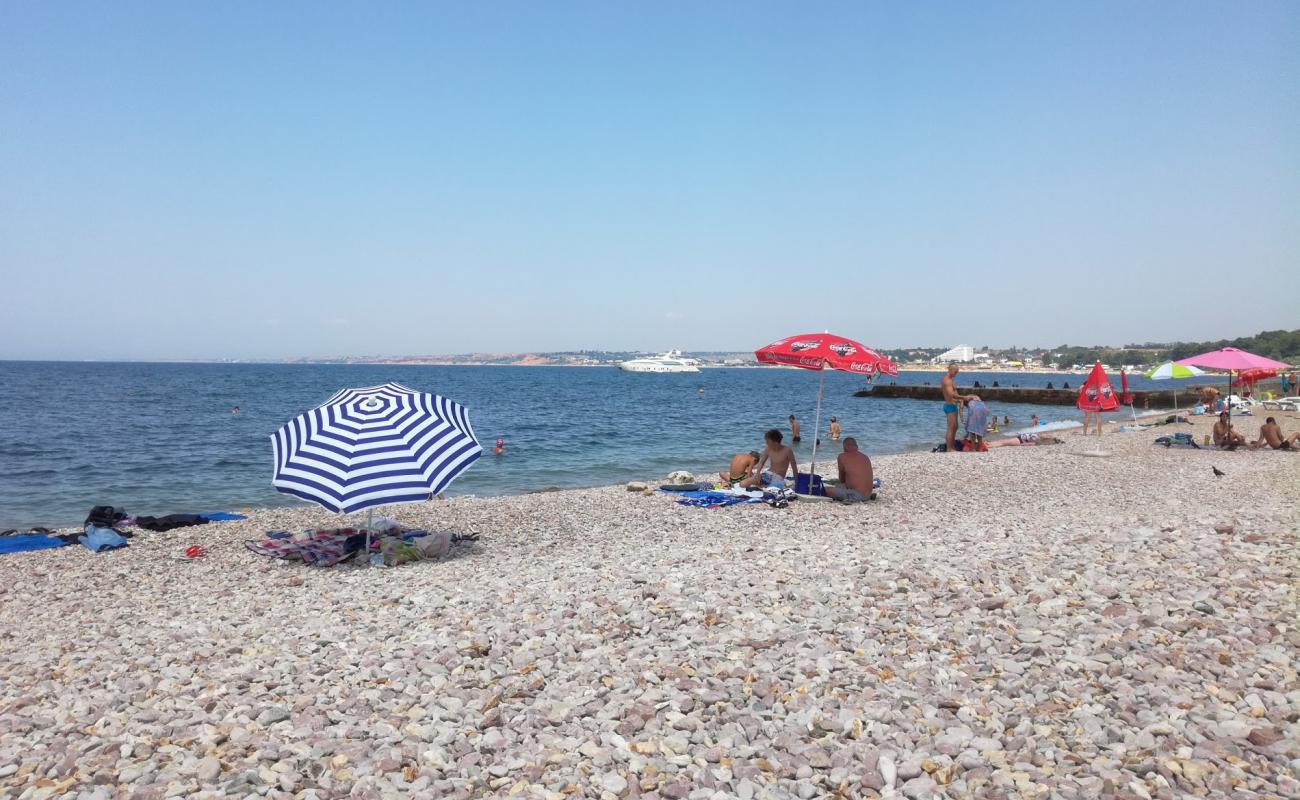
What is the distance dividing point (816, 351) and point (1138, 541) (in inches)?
220

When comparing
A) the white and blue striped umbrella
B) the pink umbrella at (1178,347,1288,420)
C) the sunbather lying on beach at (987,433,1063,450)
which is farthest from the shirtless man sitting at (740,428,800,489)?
the pink umbrella at (1178,347,1288,420)

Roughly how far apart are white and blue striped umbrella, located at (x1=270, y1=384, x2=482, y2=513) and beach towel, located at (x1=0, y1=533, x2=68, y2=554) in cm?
549

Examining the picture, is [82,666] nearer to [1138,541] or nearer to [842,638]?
[842,638]

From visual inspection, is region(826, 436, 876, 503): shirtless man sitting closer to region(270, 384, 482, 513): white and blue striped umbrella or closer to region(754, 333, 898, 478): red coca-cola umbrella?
region(754, 333, 898, 478): red coca-cola umbrella

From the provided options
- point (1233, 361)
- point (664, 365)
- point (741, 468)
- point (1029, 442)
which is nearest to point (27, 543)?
point (741, 468)

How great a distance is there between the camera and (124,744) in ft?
13.5

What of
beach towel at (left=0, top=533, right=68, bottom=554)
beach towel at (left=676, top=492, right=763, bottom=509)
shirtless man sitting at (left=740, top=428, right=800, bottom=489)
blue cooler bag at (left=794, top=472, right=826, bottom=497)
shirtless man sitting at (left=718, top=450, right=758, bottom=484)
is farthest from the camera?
shirtless man sitting at (left=718, top=450, right=758, bottom=484)

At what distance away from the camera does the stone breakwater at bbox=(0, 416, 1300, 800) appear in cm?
376

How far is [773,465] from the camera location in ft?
43.3

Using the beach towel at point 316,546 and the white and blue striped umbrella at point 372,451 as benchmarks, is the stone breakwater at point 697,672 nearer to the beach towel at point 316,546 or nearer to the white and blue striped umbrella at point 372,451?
the beach towel at point 316,546

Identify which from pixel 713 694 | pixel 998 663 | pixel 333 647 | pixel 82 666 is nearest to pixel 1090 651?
pixel 998 663

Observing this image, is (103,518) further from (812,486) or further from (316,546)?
(812,486)

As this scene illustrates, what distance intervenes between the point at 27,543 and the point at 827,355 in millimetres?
12150

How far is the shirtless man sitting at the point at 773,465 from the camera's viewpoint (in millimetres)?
12844
